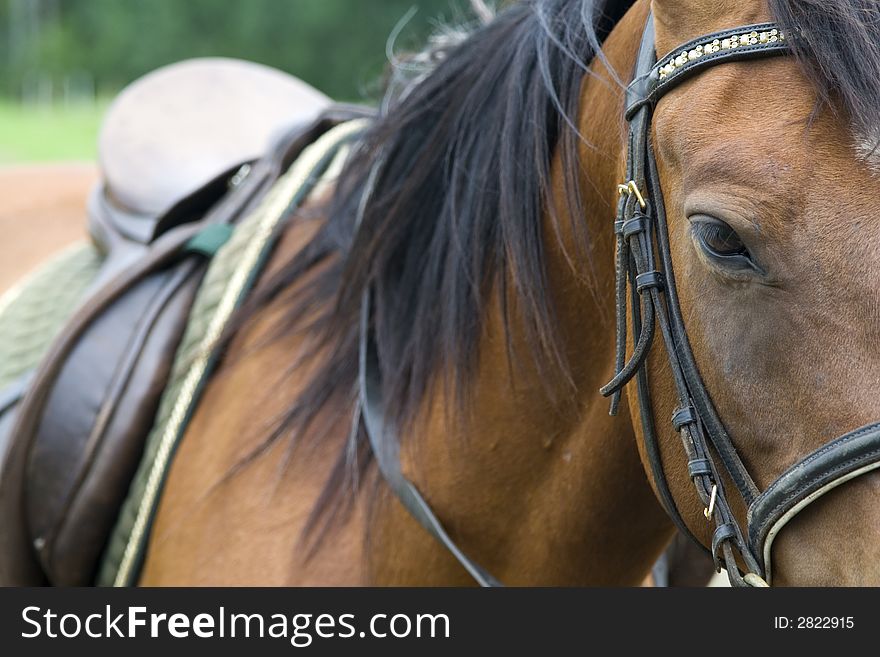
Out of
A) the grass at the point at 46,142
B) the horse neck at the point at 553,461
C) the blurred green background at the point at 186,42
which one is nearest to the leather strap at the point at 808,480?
the horse neck at the point at 553,461

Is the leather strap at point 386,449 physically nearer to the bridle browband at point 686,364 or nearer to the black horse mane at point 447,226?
the black horse mane at point 447,226

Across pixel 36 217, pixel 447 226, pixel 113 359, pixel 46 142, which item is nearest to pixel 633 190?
pixel 447 226

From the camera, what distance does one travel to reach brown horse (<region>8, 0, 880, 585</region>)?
99 centimetres

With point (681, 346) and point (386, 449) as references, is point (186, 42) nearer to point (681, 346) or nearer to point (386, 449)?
point (386, 449)

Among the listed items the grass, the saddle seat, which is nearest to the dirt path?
the saddle seat

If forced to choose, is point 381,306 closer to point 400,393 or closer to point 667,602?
point 400,393

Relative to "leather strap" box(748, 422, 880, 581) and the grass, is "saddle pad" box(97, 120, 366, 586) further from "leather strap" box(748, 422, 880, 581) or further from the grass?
the grass

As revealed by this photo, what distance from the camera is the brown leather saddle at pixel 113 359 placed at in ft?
5.90

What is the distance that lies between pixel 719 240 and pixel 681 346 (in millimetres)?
135

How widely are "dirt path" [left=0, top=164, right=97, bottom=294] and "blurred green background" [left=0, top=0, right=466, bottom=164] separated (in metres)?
16.5

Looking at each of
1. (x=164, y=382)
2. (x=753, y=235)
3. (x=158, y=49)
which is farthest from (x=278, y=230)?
(x=158, y=49)

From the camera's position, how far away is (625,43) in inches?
50.9

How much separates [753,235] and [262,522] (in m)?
0.93

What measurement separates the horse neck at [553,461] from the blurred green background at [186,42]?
18191 millimetres
